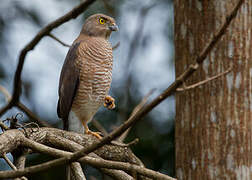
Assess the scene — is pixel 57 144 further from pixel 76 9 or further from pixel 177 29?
pixel 76 9

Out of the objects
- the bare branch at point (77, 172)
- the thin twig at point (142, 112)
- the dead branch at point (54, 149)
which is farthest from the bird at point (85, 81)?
the thin twig at point (142, 112)

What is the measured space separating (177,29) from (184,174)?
44.1 inches

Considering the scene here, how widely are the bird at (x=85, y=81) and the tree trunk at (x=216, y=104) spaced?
1258 millimetres

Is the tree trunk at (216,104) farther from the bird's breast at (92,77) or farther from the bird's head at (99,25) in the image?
the bird's head at (99,25)

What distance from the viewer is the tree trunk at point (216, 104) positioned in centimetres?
305

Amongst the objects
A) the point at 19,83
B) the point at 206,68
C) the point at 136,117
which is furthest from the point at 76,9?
the point at 206,68

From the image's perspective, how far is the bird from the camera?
169 inches

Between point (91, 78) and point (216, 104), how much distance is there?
1.61 metres

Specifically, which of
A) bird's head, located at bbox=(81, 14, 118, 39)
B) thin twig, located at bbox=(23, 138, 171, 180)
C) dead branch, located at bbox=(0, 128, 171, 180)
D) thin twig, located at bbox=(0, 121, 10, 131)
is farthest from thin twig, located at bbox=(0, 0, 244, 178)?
bird's head, located at bbox=(81, 14, 118, 39)

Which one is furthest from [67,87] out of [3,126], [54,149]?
[54,149]

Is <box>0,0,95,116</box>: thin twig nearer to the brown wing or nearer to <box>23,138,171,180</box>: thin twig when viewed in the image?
<box>23,138,171,180</box>: thin twig

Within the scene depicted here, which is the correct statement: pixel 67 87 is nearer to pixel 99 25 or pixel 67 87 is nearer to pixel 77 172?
pixel 99 25

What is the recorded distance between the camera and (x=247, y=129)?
3074 millimetres

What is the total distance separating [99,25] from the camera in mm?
4672
